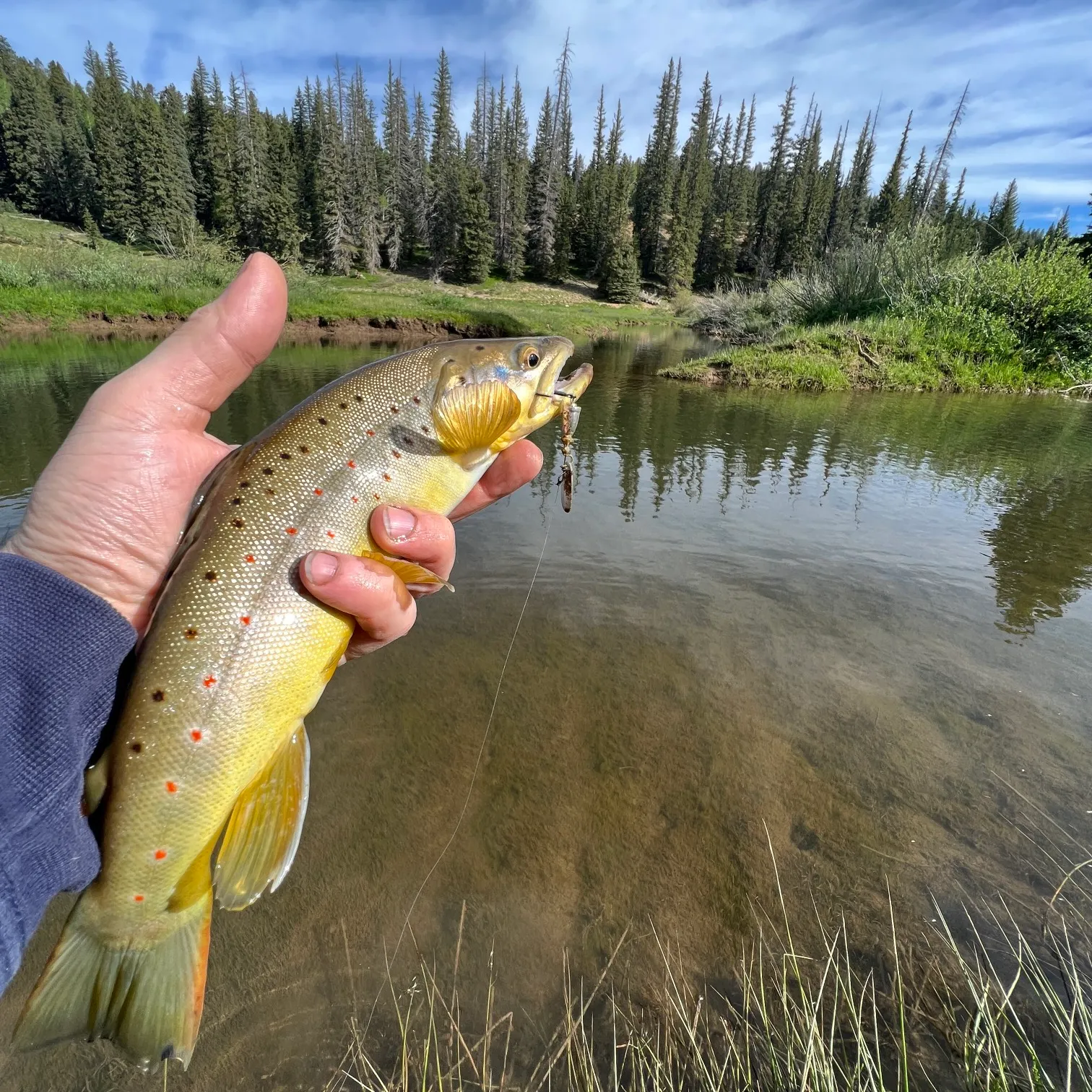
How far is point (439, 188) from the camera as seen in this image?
7562 centimetres

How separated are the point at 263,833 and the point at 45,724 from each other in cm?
81

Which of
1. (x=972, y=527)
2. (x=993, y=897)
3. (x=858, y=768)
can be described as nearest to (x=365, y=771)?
(x=858, y=768)

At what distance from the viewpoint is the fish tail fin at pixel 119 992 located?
189 cm

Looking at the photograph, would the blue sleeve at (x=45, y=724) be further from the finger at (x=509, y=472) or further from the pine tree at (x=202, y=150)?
the pine tree at (x=202, y=150)

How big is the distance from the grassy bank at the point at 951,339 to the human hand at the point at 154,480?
22.7 m

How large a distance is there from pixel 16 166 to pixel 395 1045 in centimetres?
11373

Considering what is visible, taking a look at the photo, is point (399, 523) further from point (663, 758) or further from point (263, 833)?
point (663, 758)

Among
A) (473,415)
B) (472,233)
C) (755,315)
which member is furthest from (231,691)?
(472,233)

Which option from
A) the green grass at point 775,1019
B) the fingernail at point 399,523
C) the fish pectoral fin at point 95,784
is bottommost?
the green grass at point 775,1019

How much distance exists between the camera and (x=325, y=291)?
48.4 meters

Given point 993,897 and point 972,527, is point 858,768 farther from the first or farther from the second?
point 972,527

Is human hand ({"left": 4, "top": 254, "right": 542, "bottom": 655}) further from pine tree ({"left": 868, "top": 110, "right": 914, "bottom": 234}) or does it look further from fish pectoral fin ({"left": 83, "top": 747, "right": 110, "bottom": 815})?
pine tree ({"left": 868, "top": 110, "right": 914, "bottom": 234})

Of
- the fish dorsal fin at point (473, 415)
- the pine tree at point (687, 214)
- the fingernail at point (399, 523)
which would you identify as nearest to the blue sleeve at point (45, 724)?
the fingernail at point (399, 523)

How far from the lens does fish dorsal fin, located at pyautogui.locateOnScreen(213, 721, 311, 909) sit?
217 centimetres
